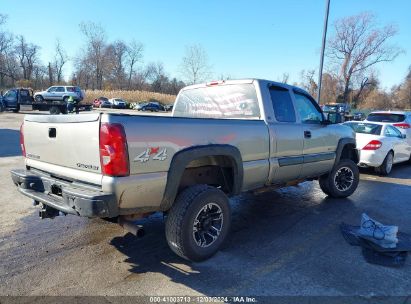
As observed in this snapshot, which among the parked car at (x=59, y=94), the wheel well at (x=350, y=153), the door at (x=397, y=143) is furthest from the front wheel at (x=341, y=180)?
the parked car at (x=59, y=94)

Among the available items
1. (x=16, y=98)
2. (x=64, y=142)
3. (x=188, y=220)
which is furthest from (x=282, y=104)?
(x=16, y=98)

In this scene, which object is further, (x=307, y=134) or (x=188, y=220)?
(x=307, y=134)

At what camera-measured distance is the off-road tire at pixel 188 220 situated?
358cm

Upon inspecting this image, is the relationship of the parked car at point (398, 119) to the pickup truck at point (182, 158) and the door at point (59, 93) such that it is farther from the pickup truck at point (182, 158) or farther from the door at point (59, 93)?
the door at point (59, 93)

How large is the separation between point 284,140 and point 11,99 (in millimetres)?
33228

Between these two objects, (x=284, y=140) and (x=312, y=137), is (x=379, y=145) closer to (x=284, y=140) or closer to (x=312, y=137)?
(x=312, y=137)

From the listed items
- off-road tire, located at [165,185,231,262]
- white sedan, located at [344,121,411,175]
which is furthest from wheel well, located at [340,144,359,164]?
off-road tire, located at [165,185,231,262]

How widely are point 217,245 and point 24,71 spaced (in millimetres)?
100563

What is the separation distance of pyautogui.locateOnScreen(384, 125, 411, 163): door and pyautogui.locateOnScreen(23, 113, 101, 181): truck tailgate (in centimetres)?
858

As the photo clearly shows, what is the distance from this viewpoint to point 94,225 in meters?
4.86

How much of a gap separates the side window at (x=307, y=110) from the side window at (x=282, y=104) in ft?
0.70

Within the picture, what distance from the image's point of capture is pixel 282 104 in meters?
5.06

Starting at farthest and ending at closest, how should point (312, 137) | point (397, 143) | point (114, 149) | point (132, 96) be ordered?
1. point (132, 96)
2. point (397, 143)
3. point (312, 137)
4. point (114, 149)

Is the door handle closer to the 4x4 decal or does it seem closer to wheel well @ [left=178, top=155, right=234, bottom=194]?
wheel well @ [left=178, top=155, right=234, bottom=194]
